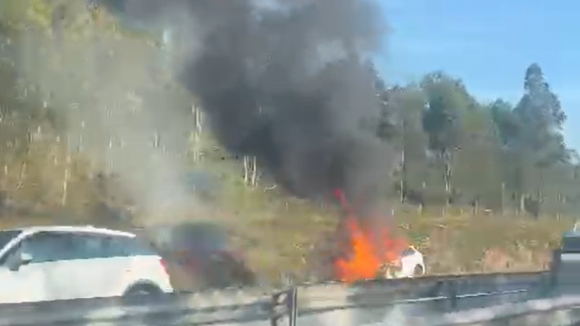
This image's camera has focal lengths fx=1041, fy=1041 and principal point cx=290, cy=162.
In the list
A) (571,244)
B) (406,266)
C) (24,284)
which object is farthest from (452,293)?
(406,266)

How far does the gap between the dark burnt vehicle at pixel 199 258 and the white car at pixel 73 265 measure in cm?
287

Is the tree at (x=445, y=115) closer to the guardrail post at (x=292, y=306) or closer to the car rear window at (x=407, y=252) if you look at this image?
the car rear window at (x=407, y=252)

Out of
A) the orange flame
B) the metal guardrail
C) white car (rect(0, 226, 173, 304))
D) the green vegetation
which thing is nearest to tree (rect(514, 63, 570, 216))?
the green vegetation

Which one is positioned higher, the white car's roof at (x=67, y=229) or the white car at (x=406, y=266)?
the white car's roof at (x=67, y=229)

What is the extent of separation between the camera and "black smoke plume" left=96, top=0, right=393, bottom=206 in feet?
61.0

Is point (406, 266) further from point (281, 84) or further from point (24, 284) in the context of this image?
point (24, 284)

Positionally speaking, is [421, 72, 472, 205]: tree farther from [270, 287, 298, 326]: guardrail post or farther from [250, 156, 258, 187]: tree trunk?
[270, 287, 298, 326]: guardrail post

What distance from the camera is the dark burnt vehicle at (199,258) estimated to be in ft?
65.0

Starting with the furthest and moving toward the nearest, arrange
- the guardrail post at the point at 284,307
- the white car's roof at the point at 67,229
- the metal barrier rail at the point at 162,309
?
the white car's roof at the point at 67,229, the guardrail post at the point at 284,307, the metal barrier rail at the point at 162,309

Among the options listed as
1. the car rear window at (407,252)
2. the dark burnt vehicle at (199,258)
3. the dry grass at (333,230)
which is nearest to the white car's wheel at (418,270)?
the car rear window at (407,252)

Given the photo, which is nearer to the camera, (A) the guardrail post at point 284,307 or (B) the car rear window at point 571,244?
(A) the guardrail post at point 284,307

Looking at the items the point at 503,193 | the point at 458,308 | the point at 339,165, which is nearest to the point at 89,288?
the point at 458,308

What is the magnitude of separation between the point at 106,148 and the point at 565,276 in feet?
54.1

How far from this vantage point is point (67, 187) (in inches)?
1120
